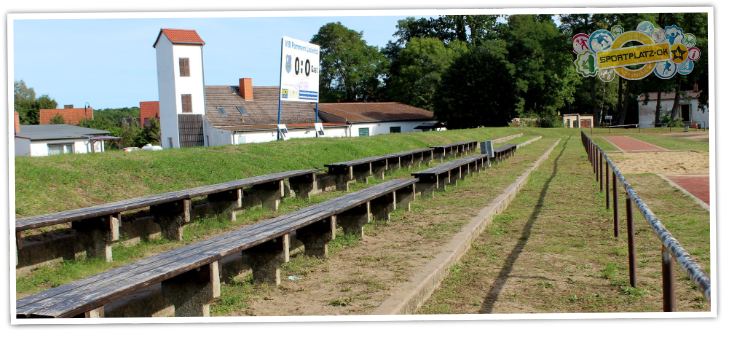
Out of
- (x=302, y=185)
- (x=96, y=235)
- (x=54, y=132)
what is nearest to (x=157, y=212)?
(x=96, y=235)

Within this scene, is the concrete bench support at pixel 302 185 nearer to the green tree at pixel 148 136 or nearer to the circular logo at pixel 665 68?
the circular logo at pixel 665 68

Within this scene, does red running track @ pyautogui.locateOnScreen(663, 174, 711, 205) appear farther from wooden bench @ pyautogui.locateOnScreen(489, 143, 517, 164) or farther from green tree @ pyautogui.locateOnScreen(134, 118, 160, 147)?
green tree @ pyautogui.locateOnScreen(134, 118, 160, 147)

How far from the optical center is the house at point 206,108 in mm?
32719

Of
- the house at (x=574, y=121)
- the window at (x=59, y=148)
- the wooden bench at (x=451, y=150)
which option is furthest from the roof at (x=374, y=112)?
the wooden bench at (x=451, y=150)

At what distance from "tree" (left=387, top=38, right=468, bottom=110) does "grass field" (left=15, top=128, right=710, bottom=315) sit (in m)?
40.1

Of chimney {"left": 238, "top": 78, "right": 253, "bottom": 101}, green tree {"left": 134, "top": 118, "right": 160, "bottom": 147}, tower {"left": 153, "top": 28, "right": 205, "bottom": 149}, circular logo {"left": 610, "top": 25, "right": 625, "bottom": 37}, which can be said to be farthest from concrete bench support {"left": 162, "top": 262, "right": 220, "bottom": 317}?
green tree {"left": 134, "top": 118, "right": 160, "bottom": 147}

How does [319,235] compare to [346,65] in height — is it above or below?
below

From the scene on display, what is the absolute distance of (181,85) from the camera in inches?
1296

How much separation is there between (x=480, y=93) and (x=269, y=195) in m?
36.3

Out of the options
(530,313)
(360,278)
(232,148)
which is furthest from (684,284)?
(232,148)

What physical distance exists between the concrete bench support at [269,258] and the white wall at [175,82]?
99.7 feet

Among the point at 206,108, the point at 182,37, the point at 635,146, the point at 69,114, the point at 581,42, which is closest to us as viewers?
the point at 581,42

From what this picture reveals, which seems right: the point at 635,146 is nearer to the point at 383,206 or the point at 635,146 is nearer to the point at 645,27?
the point at 645,27

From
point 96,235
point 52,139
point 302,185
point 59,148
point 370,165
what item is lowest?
point 96,235
